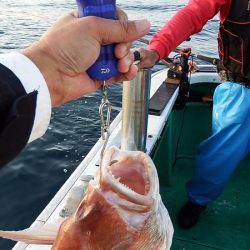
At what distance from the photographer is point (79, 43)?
1463mm

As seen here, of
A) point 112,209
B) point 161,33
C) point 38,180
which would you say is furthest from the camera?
point 38,180

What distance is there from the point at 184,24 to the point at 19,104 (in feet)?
6.92

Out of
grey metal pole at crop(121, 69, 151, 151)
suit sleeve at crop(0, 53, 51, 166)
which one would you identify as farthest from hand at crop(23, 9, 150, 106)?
grey metal pole at crop(121, 69, 151, 151)

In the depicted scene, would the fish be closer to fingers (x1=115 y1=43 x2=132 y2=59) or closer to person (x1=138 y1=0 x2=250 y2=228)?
fingers (x1=115 y1=43 x2=132 y2=59)

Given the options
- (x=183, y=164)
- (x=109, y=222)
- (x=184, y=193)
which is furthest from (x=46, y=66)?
(x=183, y=164)

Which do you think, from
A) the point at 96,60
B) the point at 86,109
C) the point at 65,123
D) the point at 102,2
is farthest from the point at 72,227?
the point at 86,109

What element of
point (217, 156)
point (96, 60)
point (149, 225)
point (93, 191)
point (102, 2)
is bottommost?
point (217, 156)

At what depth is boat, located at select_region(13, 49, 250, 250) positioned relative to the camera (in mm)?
2887

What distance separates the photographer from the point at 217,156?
10.9 feet

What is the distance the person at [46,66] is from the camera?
124 cm

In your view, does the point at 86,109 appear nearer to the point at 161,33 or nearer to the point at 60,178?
the point at 60,178

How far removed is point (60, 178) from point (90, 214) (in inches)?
187

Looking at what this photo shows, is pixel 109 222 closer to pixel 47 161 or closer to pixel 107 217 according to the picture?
pixel 107 217

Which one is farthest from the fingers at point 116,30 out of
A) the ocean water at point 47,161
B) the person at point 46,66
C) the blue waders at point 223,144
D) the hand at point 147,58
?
the ocean water at point 47,161
